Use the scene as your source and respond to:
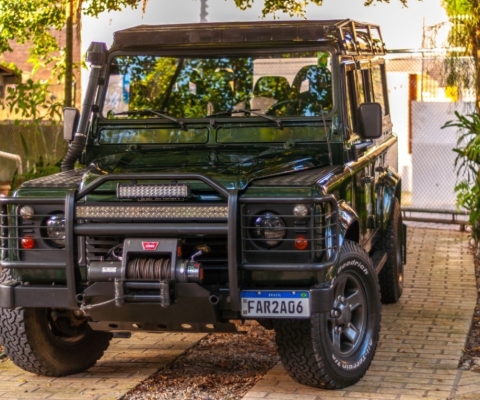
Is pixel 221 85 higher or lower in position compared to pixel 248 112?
higher

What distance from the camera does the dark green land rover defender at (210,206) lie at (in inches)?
223

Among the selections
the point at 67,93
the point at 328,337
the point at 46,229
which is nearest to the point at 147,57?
the point at 46,229

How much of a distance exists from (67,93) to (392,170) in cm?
585

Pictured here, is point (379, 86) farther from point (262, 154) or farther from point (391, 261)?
point (262, 154)

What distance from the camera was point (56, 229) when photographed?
5.95 m

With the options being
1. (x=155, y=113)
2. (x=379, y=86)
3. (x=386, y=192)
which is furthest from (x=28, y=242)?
(x=379, y=86)

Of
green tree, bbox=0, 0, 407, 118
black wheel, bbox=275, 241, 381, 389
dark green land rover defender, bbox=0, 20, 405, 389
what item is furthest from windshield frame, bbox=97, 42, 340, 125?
green tree, bbox=0, 0, 407, 118

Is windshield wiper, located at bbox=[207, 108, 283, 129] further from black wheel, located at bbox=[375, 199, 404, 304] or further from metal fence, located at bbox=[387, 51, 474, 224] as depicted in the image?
metal fence, located at bbox=[387, 51, 474, 224]

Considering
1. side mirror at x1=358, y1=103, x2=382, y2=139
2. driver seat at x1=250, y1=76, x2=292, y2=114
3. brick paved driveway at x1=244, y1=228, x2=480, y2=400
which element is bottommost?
brick paved driveway at x1=244, y1=228, x2=480, y2=400

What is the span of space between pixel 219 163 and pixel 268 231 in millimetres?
914

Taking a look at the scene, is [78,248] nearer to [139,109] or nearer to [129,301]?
[129,301]

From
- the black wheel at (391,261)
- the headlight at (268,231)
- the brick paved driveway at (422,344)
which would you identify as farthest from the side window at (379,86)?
the headlight at (268,231)

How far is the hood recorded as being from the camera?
6039mm

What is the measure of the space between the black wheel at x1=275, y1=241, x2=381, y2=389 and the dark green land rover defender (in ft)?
0.04
